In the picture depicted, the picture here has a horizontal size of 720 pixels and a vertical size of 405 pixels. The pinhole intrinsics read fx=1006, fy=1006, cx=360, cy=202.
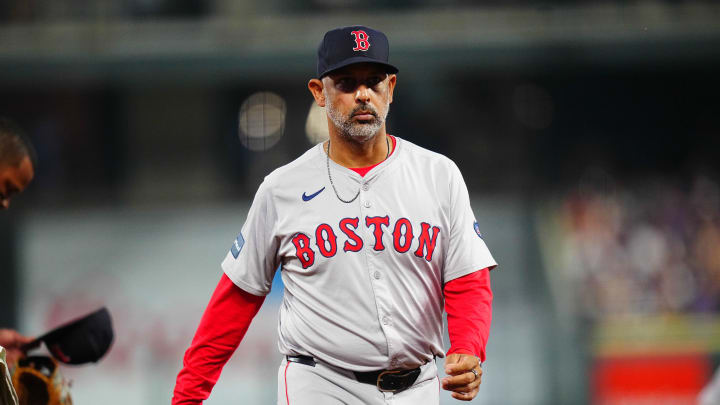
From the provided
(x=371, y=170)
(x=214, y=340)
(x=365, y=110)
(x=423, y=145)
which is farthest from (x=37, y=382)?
(x=423, y=145)

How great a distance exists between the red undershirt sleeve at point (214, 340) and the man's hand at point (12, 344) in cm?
69

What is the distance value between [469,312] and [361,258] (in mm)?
382

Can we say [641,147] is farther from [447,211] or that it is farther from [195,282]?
[447,211]

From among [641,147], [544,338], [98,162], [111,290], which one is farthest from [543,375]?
[98,162]

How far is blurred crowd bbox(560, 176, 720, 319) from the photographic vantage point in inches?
420

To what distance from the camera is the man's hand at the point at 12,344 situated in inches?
142

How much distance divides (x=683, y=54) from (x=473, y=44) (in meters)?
2.48

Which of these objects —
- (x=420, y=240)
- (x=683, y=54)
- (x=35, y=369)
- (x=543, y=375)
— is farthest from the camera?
(x=683, y=54)

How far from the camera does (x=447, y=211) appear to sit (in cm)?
327

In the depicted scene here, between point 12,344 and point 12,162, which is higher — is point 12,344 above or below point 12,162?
below

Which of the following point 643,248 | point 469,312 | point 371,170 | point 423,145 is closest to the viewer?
point 469,312

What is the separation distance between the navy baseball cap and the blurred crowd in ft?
25.7

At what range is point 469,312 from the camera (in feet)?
10.3

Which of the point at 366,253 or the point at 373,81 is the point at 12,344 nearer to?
the point at 366,253
